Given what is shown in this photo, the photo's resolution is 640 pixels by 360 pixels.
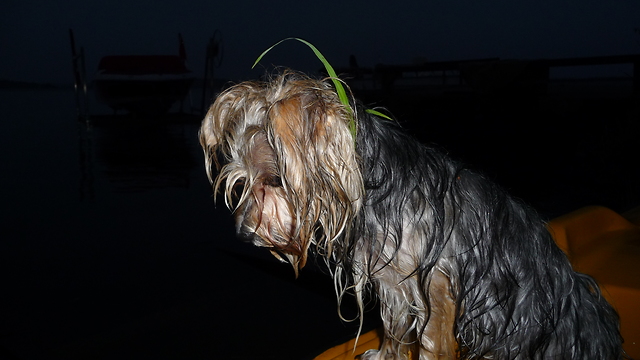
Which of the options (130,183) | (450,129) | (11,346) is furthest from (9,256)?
(450,129)

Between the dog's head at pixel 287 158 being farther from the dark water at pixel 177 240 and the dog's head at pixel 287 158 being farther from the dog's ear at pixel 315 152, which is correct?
the dark water at pixel 177 240

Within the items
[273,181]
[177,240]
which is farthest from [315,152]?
[177,240]

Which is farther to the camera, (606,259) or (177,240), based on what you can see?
(177,240)

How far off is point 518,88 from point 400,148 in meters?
11.9

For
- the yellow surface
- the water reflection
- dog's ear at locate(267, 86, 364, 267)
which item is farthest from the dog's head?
the water reflection

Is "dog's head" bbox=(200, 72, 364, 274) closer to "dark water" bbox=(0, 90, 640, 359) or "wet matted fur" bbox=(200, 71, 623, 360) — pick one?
"wet matted fur" bbox=(200, 71, 623, 360)

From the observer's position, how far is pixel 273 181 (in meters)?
A: 1.80

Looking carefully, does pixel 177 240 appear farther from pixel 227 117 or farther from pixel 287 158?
pixel 287 158

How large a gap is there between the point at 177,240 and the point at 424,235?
4.35 metres

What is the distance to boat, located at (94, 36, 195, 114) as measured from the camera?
19859 millimetres

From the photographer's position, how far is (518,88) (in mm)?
12547

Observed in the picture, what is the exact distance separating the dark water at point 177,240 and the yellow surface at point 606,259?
144 cm

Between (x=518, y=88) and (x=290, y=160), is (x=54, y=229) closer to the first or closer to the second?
(x=290, y=160)

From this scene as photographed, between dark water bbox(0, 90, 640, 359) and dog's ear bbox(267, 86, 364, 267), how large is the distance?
60.0 inches
